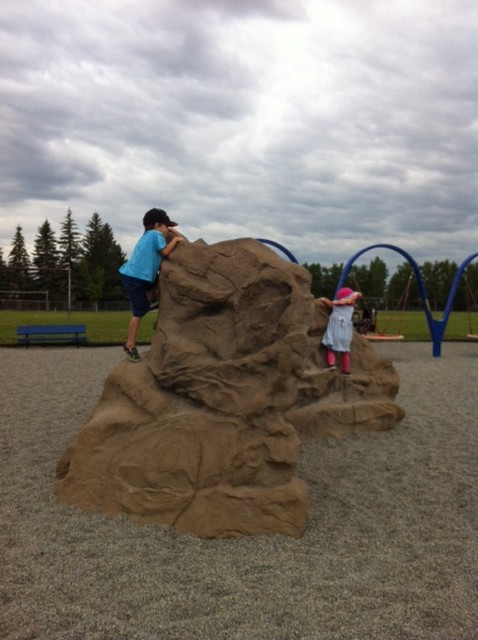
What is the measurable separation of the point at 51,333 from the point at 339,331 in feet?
42.1

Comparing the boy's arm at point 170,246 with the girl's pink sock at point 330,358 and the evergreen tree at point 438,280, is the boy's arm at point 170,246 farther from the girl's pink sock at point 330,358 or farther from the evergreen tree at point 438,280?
the evergreen tree at point 438,280

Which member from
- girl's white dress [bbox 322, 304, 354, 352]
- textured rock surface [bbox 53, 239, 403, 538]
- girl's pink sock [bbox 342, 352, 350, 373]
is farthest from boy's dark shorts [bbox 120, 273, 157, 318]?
girl's pink sock [bbox 342, 352, 350, 373]

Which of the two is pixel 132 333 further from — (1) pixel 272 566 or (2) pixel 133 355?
(1) pixel 272 566

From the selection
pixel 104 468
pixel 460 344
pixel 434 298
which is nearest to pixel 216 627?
pixel 104 468

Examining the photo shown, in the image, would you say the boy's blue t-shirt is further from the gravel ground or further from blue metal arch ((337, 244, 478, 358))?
blue metal arch ((337, 244, 478, 358))

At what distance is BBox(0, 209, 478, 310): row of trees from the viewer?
196 feet

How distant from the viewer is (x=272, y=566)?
378 cm

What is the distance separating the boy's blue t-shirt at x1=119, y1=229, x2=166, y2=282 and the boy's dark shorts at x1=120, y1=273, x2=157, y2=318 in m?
0.06

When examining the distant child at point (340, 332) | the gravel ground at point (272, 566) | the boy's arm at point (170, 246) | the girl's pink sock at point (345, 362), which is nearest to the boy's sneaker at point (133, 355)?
the boy's arm at point (170, 246)

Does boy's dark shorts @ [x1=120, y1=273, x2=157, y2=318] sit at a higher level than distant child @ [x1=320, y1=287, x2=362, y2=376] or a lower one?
higher

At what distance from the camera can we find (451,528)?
178 inches

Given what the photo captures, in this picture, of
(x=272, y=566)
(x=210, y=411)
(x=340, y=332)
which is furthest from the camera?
(x=340, y=332)

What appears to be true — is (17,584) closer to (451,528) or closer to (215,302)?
(215,302)

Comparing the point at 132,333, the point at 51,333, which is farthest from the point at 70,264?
the point at 132,333
